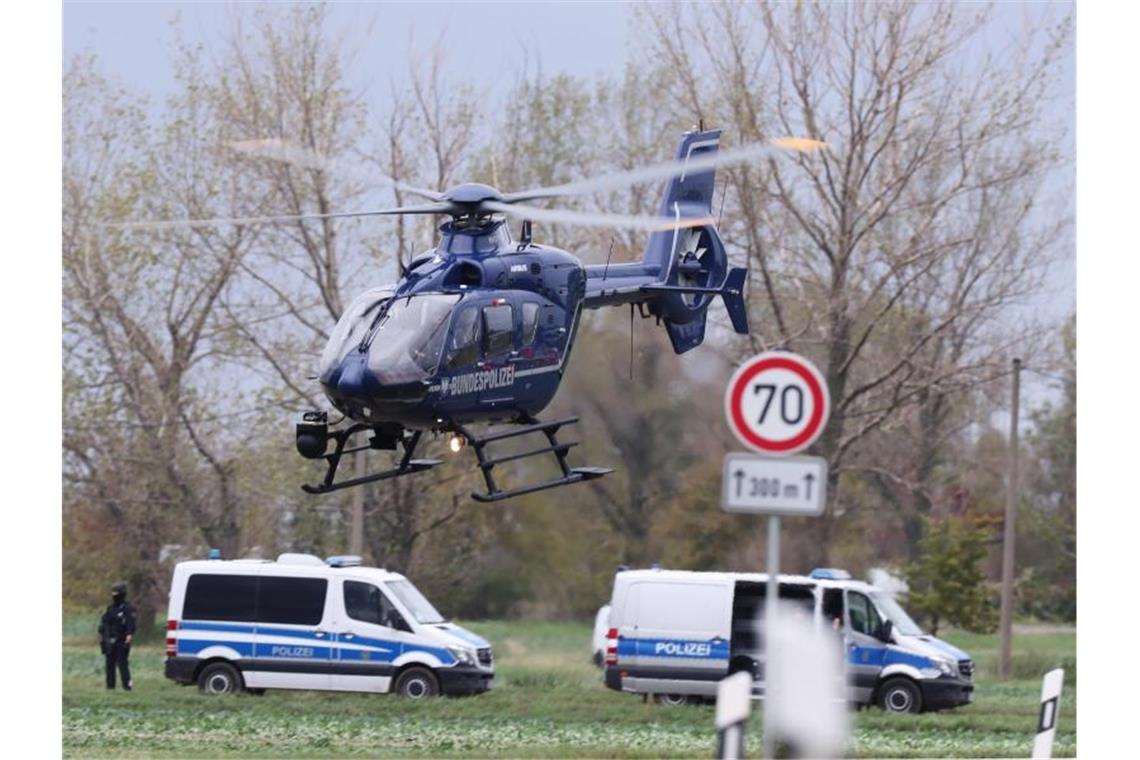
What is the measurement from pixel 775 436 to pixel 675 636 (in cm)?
1621

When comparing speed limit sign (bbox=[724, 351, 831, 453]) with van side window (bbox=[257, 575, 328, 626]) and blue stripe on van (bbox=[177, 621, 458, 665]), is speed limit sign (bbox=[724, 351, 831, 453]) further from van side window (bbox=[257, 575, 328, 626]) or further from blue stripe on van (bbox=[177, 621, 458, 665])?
van side window (bbox=[257, 575, 328, 626])

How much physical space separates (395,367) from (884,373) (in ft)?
70.3

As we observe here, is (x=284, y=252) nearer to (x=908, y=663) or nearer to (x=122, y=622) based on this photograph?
(x=122, y=622)

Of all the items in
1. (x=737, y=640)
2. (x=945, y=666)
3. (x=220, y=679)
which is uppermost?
(x=737, y=640)

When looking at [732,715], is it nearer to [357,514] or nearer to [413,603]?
[413,603]

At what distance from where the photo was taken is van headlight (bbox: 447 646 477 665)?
27.3 metres

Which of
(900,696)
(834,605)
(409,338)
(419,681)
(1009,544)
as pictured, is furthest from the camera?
(1009,544)

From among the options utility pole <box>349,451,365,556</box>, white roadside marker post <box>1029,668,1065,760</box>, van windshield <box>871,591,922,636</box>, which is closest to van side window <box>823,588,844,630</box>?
van windshield <box>871,591,922,636</box>

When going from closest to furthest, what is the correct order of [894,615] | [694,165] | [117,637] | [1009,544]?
1. [694,165]
2. [894,615]
3. [117,637]
4. [1009,544]

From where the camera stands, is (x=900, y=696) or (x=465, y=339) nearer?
(x=465, y=339)

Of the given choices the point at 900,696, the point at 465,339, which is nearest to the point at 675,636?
the point at 900,696

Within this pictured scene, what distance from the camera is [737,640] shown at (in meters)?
27.4

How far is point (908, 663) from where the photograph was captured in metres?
27.7
